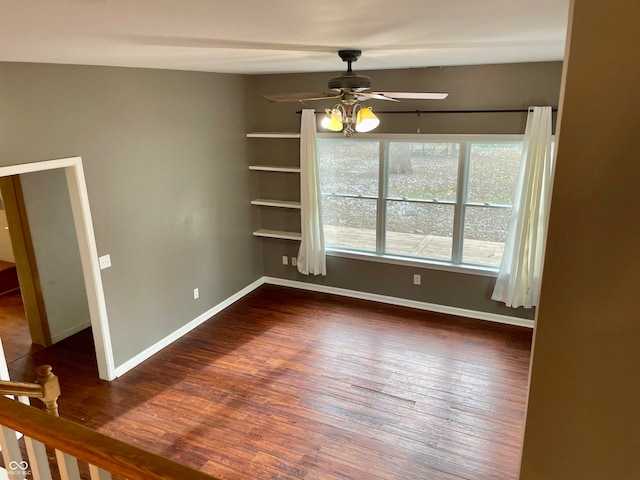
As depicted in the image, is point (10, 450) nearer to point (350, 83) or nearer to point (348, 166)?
point (350, 83)

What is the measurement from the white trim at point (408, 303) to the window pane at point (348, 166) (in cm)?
135

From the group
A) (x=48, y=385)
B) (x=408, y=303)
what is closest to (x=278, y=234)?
(x=408, y=303)

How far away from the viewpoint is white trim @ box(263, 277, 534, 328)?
534cm

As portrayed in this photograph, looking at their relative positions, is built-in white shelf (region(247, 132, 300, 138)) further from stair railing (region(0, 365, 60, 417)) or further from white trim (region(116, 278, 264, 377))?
stair railing (region(0, 365, 60, 417))

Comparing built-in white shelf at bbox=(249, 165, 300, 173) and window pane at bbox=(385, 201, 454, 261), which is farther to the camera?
built-in white shelf at bbox=(249, 165, 300, 173)

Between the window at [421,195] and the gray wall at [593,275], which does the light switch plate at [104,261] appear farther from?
the gray wall at [593,275]

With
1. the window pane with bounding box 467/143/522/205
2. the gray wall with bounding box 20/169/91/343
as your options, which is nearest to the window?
the window pane with bounding box 467/143/522/205

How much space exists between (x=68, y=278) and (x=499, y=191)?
502 centimetres

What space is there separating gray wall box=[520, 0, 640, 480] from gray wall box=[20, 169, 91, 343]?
509 cm

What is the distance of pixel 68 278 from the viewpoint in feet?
17.2

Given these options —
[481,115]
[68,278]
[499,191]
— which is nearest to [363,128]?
[481,115]

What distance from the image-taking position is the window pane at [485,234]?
5.17 m

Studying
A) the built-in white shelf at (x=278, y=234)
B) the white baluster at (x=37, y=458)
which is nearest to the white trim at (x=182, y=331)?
the built-in white shelf at (x=278, y=234)

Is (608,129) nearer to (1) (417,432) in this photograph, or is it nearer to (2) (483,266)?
(1) (417,432)
